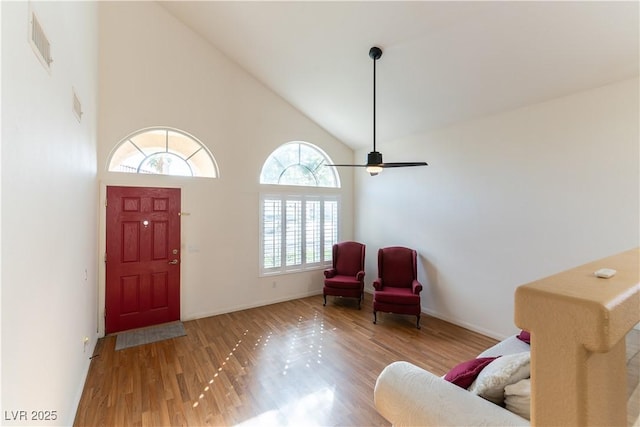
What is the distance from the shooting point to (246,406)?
94.5 inches

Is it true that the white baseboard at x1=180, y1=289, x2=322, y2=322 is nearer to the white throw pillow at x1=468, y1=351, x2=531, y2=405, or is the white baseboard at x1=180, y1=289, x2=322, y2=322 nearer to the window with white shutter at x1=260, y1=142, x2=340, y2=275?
the window with white shutter at x1=260, y1=142, x2=340, y2=275

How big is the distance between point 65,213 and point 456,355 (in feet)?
13.1

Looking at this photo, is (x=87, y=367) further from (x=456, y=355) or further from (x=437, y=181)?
(x=437, y=181)

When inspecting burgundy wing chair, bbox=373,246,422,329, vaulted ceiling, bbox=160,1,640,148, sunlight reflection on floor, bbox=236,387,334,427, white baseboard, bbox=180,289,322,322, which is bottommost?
sunlight reflection on floor, bbox=236,387,334,427

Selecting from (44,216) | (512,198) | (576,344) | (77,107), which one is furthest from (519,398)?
(77,107)

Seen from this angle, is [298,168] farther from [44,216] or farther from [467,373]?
[467,373]

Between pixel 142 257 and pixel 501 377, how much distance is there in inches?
166

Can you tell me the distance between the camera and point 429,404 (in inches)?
→ 50.0

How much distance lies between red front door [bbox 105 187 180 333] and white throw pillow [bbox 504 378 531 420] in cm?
411

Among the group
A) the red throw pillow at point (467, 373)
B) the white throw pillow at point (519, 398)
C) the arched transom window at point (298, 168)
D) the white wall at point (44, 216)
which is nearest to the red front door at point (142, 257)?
the white wall at point (44, 216)

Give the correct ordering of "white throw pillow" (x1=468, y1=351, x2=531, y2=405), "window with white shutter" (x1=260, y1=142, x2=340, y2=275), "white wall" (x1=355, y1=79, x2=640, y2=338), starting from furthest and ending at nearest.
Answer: "window with white shutter" (x1=260, y1=142, x2=340, y2=275)
"white wall" (x1=355, y1=79, x2=640, y2=338)
"white throw pillow" (x1=468, y1=351, x2=531, y2=405)

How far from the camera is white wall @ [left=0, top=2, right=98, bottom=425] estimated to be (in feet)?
3.73

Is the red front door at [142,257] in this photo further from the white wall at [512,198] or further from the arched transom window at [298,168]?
the white wall at [512,198]

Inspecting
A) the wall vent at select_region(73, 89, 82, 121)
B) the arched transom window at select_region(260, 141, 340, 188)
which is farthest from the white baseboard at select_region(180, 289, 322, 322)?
the wall vent at select_region(73, 89, 82, 121)
